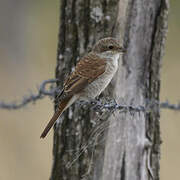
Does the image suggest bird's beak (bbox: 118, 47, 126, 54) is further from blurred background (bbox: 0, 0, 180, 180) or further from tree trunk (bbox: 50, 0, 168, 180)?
blurred background (bbox: 0, 0, 180, 180)

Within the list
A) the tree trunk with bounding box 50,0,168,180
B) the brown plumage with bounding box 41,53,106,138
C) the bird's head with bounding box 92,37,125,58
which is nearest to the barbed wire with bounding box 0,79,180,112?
the tree trunk with bounding box 50,0,168,180

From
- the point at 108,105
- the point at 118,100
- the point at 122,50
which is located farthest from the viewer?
the point at 122,50

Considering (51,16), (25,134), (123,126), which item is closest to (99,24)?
(123,126)

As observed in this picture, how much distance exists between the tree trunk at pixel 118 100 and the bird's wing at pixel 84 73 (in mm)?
121

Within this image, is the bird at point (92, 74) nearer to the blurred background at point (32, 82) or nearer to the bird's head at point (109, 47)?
the bird's head at point (109, 47)

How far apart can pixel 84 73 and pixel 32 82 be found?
4006 mm

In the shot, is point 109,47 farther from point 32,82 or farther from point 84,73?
point 32,82

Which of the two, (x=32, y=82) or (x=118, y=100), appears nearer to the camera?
(x=118, y=100)

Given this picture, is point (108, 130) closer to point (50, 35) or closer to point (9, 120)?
point (9, 120)

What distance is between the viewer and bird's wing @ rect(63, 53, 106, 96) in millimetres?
4242

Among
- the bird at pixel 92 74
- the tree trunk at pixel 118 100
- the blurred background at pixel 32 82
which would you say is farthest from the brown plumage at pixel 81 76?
the blurred background at pixel 32 82

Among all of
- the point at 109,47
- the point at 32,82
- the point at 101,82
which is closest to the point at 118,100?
the point at 101,82

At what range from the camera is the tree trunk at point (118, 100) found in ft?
13.5

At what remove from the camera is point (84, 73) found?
431 cm
